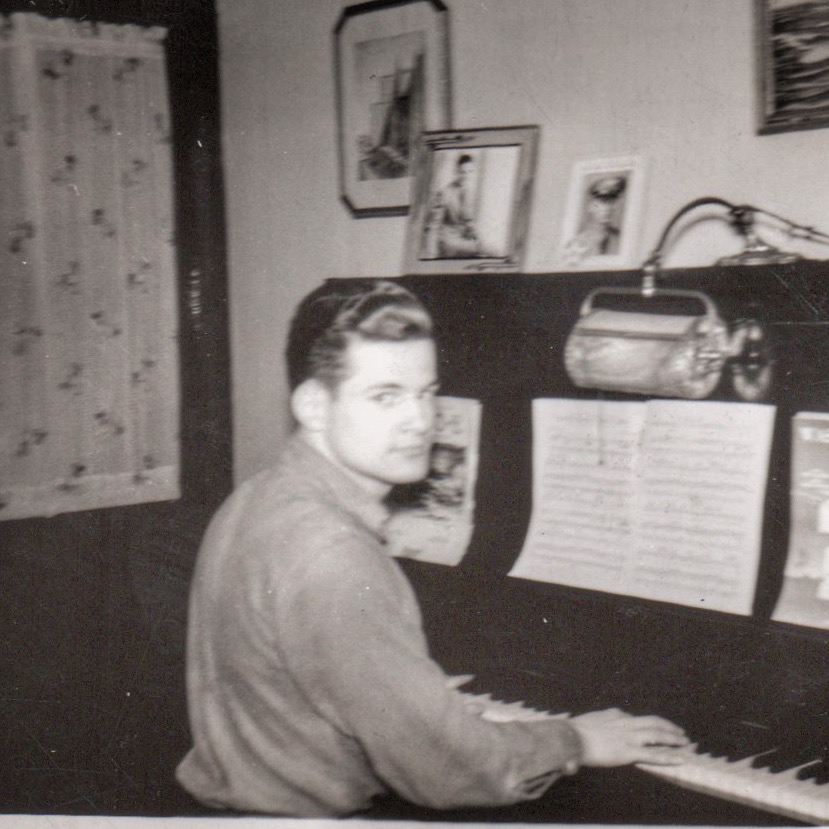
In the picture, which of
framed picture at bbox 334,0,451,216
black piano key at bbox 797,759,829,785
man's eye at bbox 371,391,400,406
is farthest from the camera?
framed picture at bbox 334,0,451,216

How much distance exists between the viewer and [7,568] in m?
2.36

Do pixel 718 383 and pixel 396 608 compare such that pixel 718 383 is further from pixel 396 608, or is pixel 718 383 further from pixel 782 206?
pixel 396 608

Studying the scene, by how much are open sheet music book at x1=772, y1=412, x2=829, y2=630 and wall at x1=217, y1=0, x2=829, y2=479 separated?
341 mm

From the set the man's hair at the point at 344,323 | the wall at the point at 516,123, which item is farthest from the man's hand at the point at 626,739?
the wall at the point at 516,123

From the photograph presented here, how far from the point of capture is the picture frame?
4.28 feet

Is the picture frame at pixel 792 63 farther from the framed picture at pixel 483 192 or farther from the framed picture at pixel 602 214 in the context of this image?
the framed picture at pixel 483 192

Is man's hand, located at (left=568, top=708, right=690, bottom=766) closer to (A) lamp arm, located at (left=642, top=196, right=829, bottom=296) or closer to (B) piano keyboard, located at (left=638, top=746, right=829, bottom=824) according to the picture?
(B) piano keyboard, located at (left=638, top=746, right=829, bottom=824)

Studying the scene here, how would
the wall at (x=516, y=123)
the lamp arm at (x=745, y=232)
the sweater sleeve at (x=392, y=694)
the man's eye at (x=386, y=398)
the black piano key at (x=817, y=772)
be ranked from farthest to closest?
1. the wall at (x=516, y=123)
2. the lamp arm at (x=745, y=232)
3. the man's eye at (x=386, y=398)
4. the black piano key at (x=817, y=772)
5. the sweater sleeve at (x=392, y=694)

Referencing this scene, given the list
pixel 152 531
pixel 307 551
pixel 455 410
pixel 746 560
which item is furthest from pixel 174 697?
pixel 746 560

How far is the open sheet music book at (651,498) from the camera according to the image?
1.24m

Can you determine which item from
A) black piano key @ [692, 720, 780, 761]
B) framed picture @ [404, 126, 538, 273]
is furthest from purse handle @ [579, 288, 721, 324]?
black piano key @ [692, 720, 780, 761]

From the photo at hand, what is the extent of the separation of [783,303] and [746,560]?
326 mm

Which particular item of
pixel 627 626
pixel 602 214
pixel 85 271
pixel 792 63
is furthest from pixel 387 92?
pixel 627 626

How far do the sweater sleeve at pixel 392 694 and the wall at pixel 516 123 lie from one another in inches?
31.7
